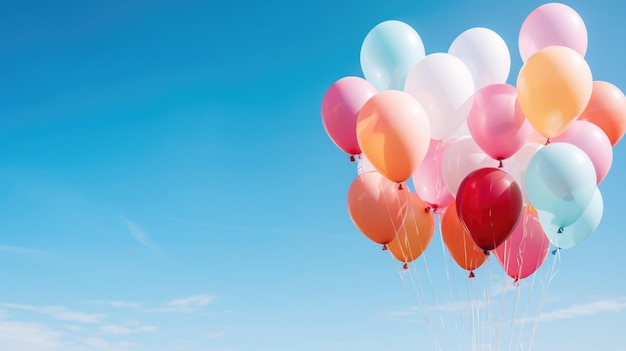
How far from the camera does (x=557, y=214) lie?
273 inches

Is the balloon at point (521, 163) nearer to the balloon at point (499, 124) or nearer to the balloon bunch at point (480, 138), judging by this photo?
the balloon bunch at point (480, 138)

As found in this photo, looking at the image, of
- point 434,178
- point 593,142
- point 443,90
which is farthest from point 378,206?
point 593,142

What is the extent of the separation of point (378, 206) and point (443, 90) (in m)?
1.57

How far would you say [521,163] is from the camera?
733 centimetres

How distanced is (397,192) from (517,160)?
Result: 4.71ft

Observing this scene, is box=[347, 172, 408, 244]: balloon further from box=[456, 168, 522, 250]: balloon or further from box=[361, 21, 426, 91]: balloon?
box=[361, 21, 426, 91]: balloon

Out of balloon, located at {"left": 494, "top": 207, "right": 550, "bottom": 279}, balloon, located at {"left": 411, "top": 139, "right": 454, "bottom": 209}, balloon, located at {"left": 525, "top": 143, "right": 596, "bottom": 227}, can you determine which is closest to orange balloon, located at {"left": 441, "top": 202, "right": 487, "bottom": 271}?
balloon, located at {"left": 411, "top": 139, "right": 454, "bottom": 209}

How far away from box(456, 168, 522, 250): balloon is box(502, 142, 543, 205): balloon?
1.25ft

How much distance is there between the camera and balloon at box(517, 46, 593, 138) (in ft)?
22.0

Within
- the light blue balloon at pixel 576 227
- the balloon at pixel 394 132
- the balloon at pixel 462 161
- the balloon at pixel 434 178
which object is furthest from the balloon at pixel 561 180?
the balloon at pixel 394 132

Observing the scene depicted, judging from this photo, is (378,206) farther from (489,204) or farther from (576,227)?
(576,227)

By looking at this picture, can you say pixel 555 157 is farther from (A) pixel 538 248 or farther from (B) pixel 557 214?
(A) pixel 538 248

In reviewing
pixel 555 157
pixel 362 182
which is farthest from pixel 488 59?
pixel 362 182

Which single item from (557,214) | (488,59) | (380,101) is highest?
(488,59)
